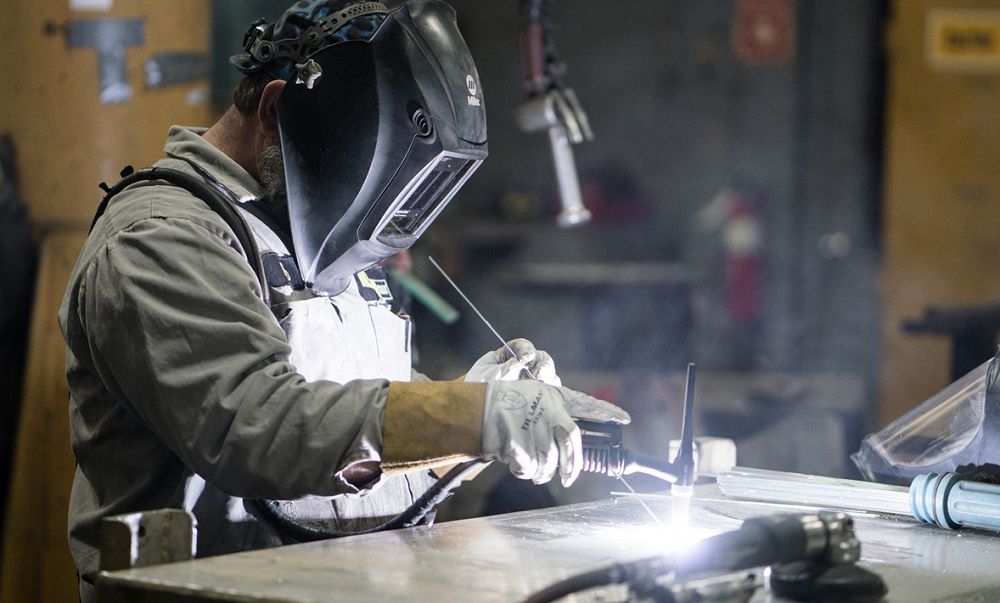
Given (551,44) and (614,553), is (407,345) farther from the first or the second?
(551,44)

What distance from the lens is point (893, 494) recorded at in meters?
2.15

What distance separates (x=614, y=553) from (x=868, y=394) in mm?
5028

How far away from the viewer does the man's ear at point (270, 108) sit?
6.78 feet

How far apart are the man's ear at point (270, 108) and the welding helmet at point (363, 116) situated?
22 millimetres

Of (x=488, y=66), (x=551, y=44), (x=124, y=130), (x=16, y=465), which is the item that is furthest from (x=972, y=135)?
→ (x=16, y=465)

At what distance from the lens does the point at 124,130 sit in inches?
140

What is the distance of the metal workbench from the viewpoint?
135 cm

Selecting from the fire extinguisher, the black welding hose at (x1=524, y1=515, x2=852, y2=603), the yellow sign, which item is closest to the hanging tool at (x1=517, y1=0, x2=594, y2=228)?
the black welding hose at (x1=524, y1=515, x2=852, y2=603)

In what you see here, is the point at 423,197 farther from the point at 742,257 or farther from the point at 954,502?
the point at 742,257

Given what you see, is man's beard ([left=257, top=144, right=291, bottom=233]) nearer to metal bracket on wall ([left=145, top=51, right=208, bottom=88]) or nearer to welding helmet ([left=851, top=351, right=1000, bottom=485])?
welding helmet ([left=851, top=351, right=1000, bottom=485])

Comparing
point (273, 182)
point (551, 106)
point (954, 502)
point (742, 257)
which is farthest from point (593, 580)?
point (742, 257)

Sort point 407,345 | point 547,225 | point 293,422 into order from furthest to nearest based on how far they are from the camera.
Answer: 1. point 547,225
2. point 407,345
3. point 293,422

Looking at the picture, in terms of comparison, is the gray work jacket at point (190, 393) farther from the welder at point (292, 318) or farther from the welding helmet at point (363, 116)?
the welding helmet at point (363, 116)

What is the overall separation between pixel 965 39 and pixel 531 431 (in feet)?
17.3
